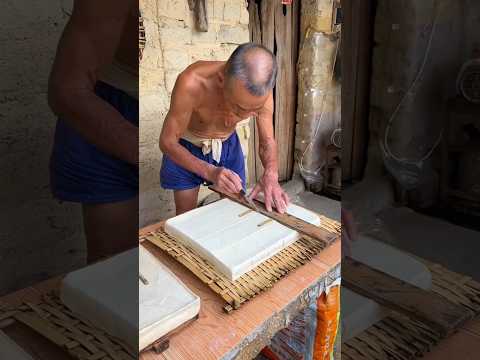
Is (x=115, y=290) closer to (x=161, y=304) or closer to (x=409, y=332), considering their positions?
(x=409, y=332)

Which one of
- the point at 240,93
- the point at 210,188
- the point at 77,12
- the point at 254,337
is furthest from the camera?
the point at 210,188

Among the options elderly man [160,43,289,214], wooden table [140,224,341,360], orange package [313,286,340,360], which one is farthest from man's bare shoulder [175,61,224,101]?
orange package [313,286,340,360]

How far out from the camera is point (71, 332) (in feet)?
0.89

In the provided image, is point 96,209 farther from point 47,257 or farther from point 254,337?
point 254,337

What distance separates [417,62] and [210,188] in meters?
1.02

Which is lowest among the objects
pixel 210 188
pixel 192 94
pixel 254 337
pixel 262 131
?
pixel 254 337

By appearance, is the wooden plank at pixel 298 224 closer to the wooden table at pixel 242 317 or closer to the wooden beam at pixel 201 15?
the wooden table at pixel 242 317

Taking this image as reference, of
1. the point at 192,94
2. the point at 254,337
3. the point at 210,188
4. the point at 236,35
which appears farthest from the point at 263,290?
the point at 236,35

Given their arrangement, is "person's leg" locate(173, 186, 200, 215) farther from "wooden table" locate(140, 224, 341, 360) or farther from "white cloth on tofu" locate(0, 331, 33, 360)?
"white cloth on tofu" locate(0, 331, 33, 360)

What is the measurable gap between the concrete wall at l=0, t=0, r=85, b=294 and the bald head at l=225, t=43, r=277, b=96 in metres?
0.92

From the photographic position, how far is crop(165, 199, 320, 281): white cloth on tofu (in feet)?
2.74

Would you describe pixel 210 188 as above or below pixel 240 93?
below

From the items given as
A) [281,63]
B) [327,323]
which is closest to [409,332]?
[327,323]

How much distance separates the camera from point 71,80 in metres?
0.18
